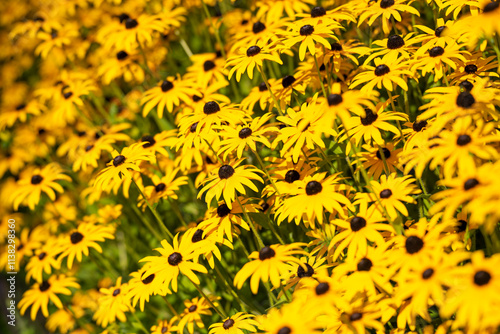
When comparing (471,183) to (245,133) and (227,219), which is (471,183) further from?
(227,219)

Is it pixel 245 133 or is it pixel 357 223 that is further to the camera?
pixel 245 133

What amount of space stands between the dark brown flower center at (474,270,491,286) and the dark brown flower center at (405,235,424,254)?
0.43 m

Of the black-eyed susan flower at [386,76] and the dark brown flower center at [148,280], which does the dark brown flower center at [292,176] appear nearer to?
the black-eyed susan flower at [386,76]

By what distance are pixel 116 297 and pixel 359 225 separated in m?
2.07

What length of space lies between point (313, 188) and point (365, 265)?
60 centimetres

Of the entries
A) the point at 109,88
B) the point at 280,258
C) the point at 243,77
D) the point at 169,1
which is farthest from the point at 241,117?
the point at 109,88

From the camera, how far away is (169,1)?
5.76 m

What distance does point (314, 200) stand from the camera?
10.0 ft

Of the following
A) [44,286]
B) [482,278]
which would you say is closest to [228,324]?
[482,278]

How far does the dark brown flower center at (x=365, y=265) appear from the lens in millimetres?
2682

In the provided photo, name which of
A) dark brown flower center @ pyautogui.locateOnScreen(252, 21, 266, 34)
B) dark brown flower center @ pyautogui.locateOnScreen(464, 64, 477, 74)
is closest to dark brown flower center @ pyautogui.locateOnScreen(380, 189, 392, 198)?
dark brown flower center @ pyautogui.locateOnScreen(464, 64, 477, 74)

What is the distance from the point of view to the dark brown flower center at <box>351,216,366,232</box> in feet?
9.45

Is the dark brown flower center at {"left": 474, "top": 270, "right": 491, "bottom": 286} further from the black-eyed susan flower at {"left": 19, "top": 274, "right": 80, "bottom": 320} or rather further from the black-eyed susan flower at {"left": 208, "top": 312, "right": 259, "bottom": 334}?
the black-eyed susan flower at {"left": 19, "top": 274, "right": 80, "bottom": 320}

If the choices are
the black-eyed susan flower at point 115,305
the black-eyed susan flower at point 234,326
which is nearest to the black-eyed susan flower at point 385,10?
the black-eyed susan flower at point 234,326
